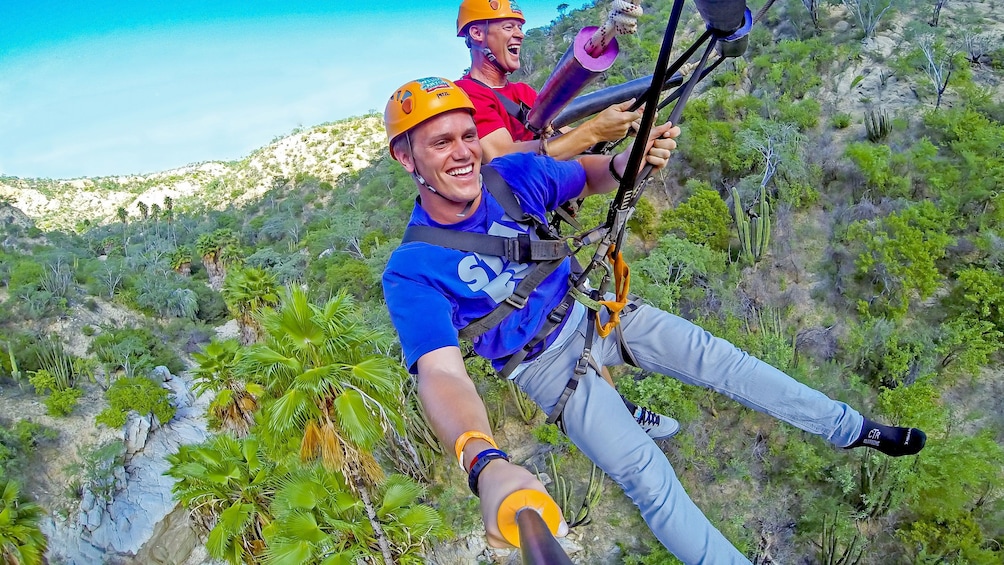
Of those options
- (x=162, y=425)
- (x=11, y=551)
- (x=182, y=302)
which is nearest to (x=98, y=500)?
(x=162, y=425)

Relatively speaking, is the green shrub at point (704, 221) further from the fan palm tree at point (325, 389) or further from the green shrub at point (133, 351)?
the green shrub at point (133, 351)

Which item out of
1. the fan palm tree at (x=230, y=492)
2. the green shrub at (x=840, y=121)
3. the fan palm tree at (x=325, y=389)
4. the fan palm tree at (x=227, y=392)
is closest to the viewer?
the fan palm tree at (x=325, y=389)

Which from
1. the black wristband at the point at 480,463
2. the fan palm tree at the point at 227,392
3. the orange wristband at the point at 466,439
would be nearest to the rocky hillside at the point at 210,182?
the fan palm tree at the point at 227,392

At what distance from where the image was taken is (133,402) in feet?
75.3

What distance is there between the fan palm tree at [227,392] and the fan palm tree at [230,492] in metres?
0.96

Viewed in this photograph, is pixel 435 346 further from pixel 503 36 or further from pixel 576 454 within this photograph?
pixel 576 454

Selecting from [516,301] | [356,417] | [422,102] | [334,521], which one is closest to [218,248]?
[334,521]

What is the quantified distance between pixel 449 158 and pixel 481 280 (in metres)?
0.64

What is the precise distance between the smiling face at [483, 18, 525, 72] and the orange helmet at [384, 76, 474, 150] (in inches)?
47.8

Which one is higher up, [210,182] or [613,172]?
[210,182]

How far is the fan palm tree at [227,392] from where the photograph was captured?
1063 centimetres

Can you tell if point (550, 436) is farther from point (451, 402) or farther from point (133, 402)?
point (133, 402)

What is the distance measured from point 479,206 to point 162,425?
85.2ft

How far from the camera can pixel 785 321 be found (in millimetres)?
12391
